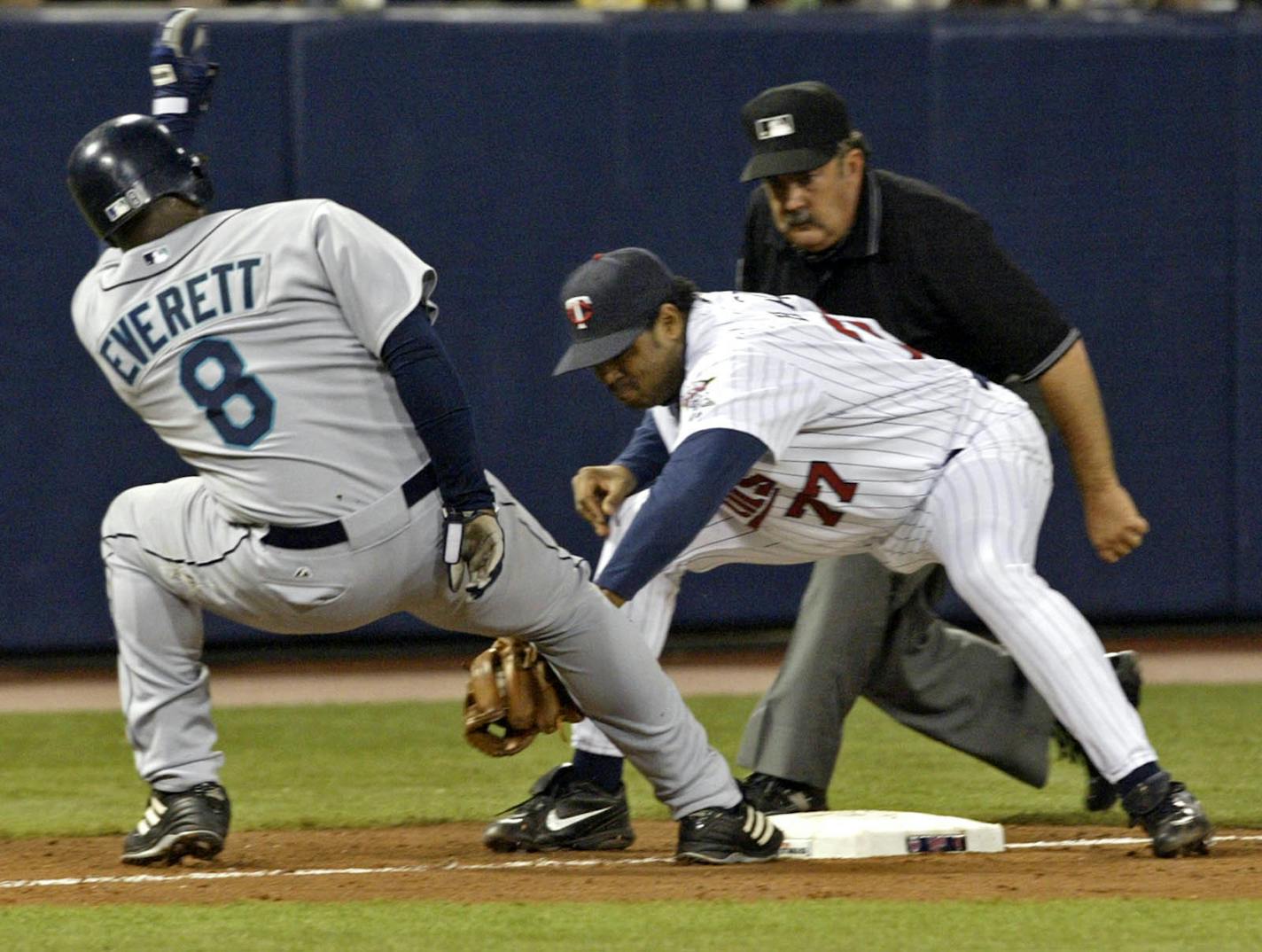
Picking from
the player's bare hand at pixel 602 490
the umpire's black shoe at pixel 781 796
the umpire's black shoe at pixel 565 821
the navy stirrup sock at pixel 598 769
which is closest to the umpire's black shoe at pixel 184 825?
the umpire's black shoe at pixel 565 821

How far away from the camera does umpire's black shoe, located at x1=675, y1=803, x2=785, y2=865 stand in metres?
3.94

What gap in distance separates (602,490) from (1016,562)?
90 centimetres

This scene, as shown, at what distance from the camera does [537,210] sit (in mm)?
7328

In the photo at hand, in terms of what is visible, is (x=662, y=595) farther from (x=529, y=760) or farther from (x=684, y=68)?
(x=684, y=68)

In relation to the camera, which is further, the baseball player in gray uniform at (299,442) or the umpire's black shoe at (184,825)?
the umpire's black shoe at (184,825)

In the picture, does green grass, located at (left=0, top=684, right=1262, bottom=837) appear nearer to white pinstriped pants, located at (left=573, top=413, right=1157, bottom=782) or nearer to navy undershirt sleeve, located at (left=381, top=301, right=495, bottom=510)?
white pinstriped pants, located at (left=573, top=413, right=1157, bottom=782)

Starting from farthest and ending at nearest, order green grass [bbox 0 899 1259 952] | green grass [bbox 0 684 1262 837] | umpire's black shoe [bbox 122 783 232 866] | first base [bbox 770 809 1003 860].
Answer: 1. green grass [bbox 0 684 1262 837]
2. first base [bbox 770 809 1003 860]
3. umpire's black shoe [bbox 122 783 232 866]
4. green grass [bbox 0 899 1259 952]

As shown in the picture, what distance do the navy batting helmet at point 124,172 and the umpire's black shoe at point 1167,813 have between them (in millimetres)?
2093

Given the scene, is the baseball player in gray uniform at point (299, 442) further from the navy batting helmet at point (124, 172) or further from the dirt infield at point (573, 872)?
the dirt infield at point (573, 872)

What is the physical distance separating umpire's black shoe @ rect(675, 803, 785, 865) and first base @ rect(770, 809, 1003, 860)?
0.11 m

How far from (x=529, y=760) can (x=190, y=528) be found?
2091mm

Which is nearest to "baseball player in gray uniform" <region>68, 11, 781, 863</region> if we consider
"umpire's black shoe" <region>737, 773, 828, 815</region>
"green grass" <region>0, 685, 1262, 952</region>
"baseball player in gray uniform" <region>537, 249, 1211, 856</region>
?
"baseball player in gray uniform" <region>537, 249, 1211, 856</region>

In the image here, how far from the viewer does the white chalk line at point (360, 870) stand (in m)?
3.86

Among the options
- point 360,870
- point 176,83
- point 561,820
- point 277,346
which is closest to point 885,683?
point 561,820
